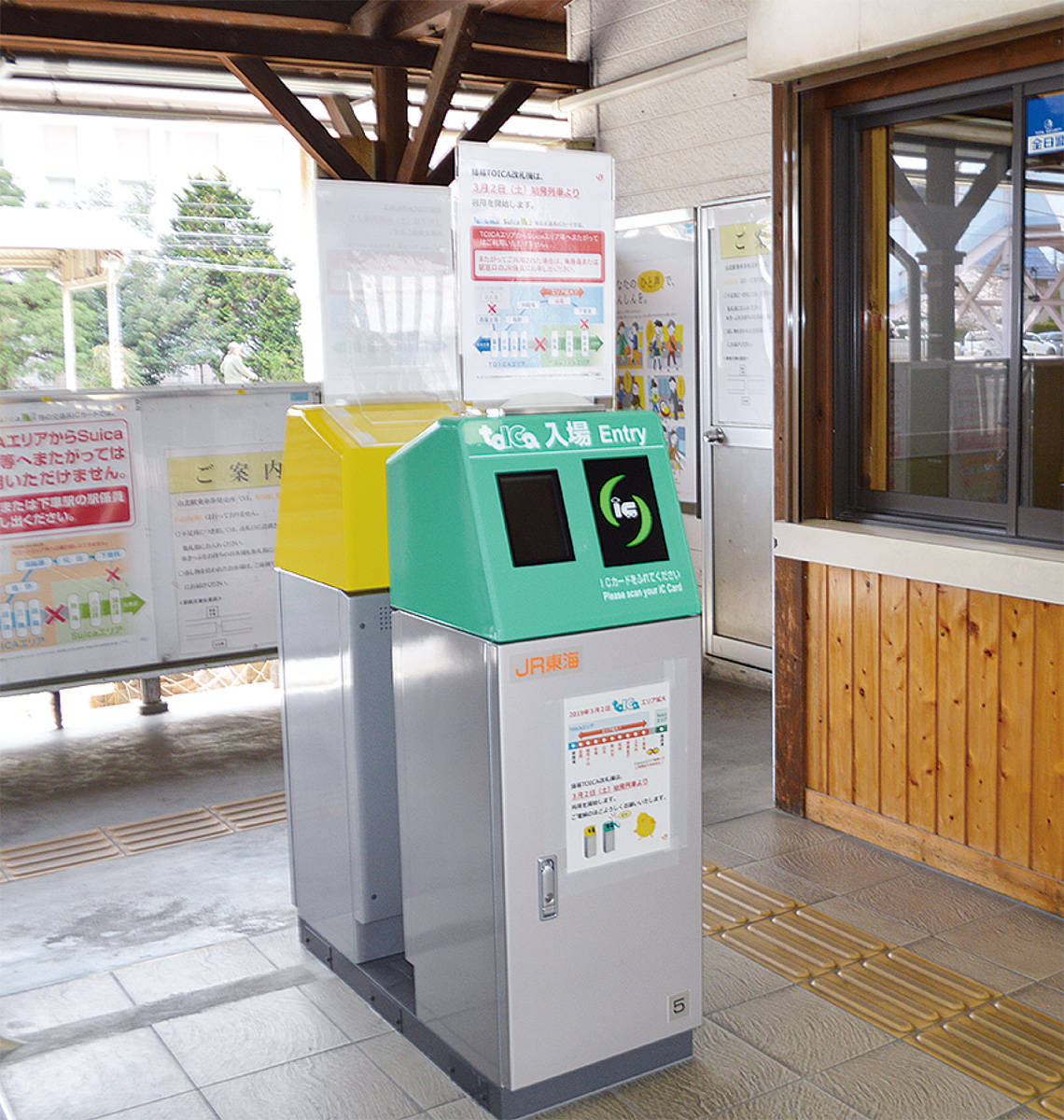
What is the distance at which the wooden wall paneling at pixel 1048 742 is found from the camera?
121 inches

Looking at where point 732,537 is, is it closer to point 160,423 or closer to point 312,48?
point 160,423

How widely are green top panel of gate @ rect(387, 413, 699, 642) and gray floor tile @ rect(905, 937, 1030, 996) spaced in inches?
47.8

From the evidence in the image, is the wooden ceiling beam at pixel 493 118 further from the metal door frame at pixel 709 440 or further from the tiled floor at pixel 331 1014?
the tiled floor at pixel 331 1014

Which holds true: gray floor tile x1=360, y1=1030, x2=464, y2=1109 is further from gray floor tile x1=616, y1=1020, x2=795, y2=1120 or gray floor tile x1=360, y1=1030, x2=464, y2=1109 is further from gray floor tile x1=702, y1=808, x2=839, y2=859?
gray floor tile x1=702, y1=808, x2=839, y2=859

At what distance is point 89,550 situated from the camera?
475 cm

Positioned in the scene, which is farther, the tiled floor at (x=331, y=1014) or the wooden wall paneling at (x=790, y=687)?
the wooden wall paneling at (x=790, y=687)

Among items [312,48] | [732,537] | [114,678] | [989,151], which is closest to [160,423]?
[114,678]

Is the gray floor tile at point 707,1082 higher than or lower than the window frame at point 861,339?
lower

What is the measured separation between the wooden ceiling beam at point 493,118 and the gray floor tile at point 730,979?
4.68m

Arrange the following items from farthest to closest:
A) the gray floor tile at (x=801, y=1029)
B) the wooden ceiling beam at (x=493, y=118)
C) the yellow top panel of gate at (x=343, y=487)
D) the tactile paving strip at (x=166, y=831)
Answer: the wooden ceiling beam at (x=493, y=118) < the tactile paving strip at (x=166, y=831) < the yellow top panel of gate at (x=343, y=487) < the gray floor tile at (x=801, y=1029)

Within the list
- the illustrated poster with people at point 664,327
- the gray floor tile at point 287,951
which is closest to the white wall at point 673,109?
the illustrated poster with people at point 664,327

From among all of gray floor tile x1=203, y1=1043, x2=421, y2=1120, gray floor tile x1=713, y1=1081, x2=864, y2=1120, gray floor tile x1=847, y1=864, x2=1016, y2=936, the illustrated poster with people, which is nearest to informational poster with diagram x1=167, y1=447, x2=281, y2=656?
the illustrated poster with people

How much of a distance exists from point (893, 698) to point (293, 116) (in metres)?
4.24

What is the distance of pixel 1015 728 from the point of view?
10.5ft
